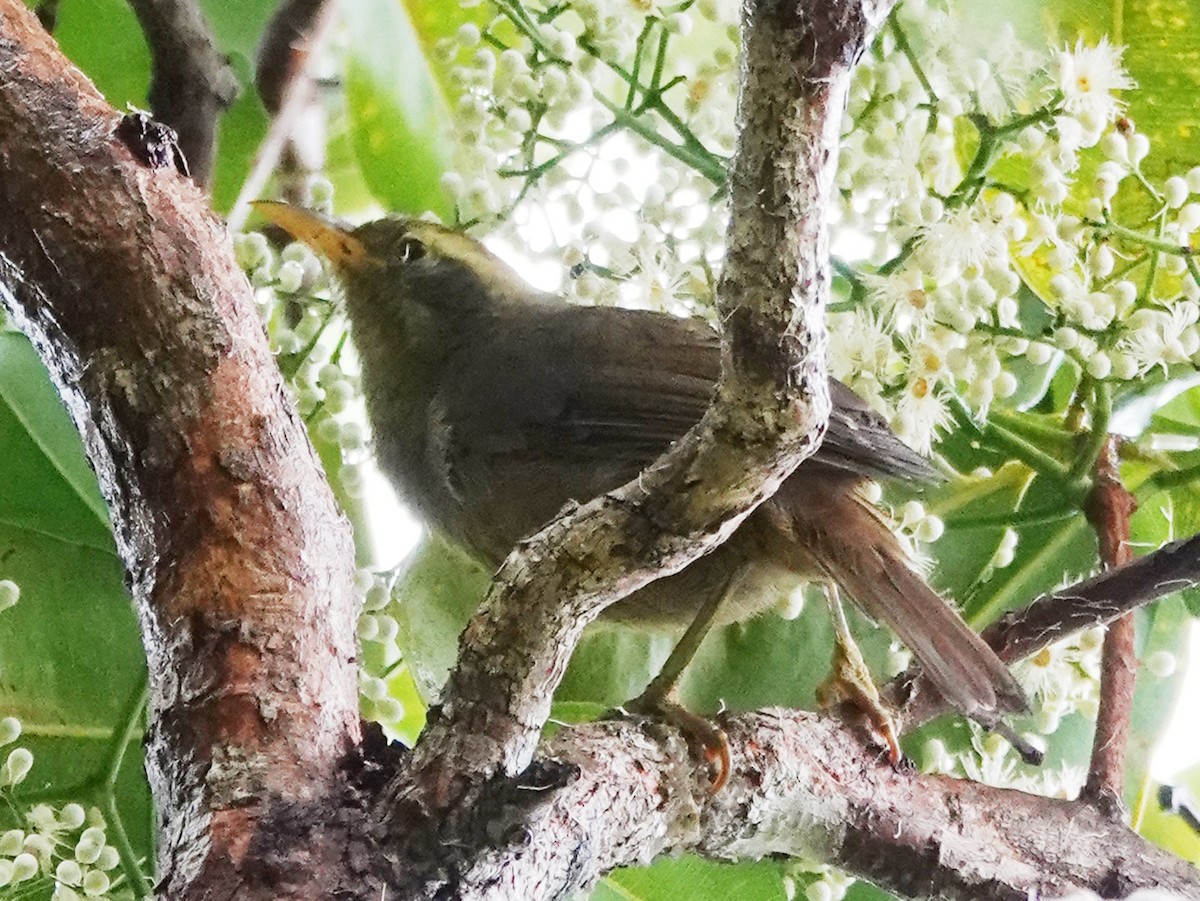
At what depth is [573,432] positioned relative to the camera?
2223 mm

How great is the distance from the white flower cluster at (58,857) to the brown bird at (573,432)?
26.2 inches

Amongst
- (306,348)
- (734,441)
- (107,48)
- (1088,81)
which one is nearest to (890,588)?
(1088,81)

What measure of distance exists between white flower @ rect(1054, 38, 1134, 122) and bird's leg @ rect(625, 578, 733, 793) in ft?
2.60

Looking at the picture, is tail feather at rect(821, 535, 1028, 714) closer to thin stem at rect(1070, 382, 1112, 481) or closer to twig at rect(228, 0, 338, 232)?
thin stem at rect(1070, 382, 1112, 481)

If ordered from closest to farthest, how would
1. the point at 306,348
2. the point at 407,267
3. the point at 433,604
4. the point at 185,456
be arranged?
the point at 185,456
the point at 306,348
the point at 433,604
the point at 407,267

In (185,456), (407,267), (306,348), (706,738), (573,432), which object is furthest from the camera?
(407,267)

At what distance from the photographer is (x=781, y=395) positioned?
104 cm

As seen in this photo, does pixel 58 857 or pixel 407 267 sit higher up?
pixel 407 267

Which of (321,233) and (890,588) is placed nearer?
(890,588)

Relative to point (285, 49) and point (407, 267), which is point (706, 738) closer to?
point (407, 267)

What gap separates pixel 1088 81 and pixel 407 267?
115cm

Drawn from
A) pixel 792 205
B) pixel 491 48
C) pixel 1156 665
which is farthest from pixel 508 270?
pixel 792 205

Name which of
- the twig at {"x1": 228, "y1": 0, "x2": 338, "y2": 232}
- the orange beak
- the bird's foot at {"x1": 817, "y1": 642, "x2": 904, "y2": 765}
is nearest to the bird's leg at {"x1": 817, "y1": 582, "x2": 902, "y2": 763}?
the bird's foot at {"x1": 817, "y1": 642, "x2": 904, "y2": 765}

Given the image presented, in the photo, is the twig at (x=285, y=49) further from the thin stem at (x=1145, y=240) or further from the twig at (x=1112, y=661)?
the twig at (x=1112, y=661)
